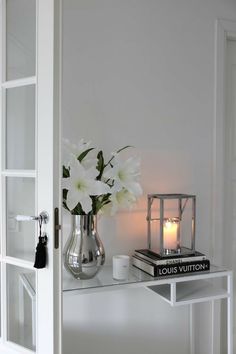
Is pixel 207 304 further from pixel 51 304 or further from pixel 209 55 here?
pixel 209 55

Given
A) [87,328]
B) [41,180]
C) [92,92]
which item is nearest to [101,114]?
[92,92]

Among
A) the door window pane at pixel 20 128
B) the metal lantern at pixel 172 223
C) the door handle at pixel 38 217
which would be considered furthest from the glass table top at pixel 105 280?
the door window pane at pixel 20 128

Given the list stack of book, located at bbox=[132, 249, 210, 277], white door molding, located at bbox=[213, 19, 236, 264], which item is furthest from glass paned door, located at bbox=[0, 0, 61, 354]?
white door molding, located at bbox=[213, 19, 236, 264]

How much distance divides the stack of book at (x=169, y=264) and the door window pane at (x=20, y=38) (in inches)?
39.0

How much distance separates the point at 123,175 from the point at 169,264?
0.47 metres

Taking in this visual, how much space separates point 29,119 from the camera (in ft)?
4.72

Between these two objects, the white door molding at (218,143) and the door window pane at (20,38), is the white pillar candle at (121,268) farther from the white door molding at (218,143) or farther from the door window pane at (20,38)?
the door window pane at (20,38)

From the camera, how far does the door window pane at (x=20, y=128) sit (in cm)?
142

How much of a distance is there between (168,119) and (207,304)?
1.11m

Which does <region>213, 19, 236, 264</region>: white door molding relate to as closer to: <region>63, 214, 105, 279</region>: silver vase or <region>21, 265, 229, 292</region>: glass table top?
<region>21, 265, 229, 292</region>: glass table top

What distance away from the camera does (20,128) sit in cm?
148

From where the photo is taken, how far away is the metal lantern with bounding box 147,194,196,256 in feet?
5.83

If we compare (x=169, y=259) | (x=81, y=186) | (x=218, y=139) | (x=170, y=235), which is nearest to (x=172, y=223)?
(x=170, y=235)

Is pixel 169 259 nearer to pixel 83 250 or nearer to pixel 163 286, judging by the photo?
pixel 163 286
